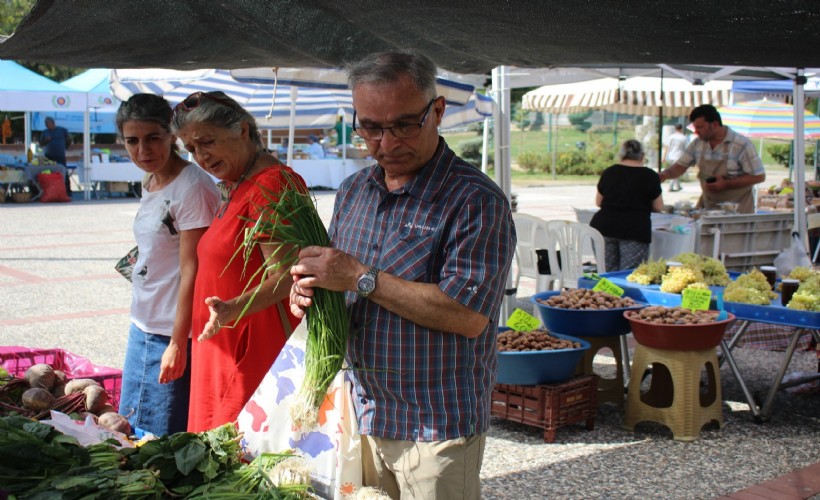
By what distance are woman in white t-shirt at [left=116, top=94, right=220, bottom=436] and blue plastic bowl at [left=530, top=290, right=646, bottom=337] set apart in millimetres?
2482

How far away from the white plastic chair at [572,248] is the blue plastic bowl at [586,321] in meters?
1.97

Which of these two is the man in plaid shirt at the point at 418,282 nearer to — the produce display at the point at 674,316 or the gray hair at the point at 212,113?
the gray hair at the point at 212,113

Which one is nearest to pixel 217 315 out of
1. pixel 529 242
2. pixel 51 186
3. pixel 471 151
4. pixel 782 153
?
pixel 529 242

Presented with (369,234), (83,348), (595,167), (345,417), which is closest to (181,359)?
(345,417)

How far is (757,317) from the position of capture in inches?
195

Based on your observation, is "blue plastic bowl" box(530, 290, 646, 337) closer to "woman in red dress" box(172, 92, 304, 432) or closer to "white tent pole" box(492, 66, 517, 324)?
"white tent pole" box(492, 66, 517, 324)

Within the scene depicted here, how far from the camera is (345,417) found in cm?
233

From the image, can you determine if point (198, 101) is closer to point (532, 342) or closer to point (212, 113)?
point (212, 113)

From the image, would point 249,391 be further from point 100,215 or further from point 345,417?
point 100,215

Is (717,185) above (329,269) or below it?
above

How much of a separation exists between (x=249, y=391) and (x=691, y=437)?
9.67 feet

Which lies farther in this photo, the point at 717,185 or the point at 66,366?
the point at 717,185

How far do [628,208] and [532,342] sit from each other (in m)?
2.93

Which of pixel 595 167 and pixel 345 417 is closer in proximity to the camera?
pixel 345 417
